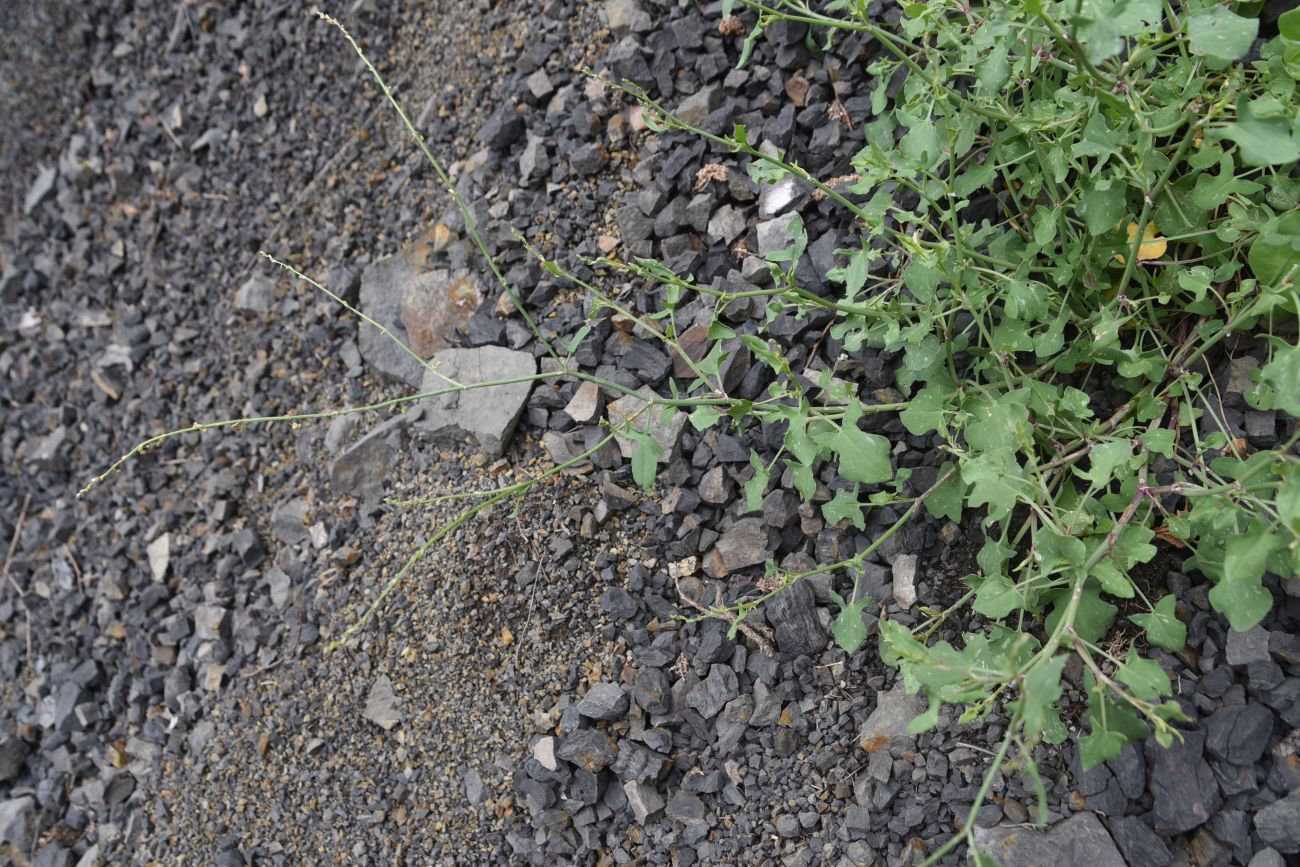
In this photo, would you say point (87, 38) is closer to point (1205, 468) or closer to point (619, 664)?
point (619, 664)

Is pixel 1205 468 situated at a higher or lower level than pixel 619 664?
higher

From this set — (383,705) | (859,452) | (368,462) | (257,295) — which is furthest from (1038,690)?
(257,295)

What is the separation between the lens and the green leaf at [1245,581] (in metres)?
1.19

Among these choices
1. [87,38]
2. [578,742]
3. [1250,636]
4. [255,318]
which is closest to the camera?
[1250,636]

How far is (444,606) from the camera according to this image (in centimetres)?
207

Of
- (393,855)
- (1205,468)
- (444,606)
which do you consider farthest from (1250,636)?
(393,855)

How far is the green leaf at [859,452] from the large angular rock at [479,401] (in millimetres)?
802

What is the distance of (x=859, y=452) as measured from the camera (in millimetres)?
1466

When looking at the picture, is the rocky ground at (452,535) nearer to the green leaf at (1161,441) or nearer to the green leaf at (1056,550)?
the green leaf at (1161,441)

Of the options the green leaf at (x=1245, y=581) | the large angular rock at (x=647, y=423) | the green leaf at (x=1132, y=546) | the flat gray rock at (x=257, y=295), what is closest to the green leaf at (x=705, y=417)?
the large angular rock at (x=647, y=423)

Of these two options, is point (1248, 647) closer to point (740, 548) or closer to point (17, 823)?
point (740, 548)

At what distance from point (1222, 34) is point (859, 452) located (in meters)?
0.71

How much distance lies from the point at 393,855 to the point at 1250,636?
5.34ft

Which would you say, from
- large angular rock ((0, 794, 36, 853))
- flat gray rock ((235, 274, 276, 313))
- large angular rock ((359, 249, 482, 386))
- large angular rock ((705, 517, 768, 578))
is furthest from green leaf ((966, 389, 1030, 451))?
large angular rock ((0, 794, 36, 853))
